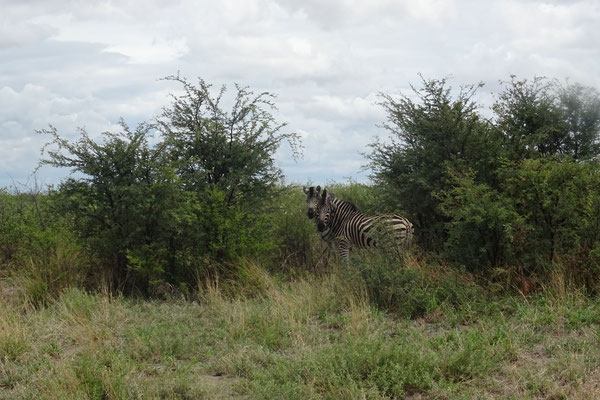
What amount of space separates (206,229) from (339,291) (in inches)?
131

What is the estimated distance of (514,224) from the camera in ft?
33.9

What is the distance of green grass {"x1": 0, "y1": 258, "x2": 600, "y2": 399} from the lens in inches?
239

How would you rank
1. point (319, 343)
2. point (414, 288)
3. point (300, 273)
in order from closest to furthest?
point (319, 343) < point (414, 288) < point (300, 273)

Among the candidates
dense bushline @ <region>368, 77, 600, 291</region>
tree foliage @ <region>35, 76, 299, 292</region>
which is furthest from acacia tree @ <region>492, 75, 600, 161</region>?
tree foliage @ <region>35, 76, 299, 292</region>

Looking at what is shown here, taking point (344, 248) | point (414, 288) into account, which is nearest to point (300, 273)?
point (344, 248)

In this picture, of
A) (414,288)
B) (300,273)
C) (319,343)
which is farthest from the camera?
(300,273)

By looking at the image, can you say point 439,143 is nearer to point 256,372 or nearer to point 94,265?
point 94,265

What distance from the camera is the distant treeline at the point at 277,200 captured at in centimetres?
1048

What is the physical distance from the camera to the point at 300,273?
12742 millimetres

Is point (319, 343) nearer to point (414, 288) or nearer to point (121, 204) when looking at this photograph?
point (414, 288)

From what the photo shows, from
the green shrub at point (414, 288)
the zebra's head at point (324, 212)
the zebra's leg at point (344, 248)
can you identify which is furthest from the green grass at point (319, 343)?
the zebra's head at point (324, 212)

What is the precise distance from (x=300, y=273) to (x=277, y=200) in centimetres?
269

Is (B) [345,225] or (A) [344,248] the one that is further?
(B) [345,225]

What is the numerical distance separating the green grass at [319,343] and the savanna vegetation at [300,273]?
0.03 meters
